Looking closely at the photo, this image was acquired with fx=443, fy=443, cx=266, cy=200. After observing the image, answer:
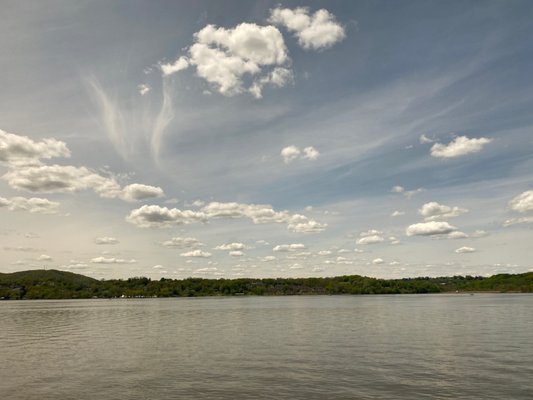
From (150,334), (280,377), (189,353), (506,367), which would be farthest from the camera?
(150,334)

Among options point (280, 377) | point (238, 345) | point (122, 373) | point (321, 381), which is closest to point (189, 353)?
point (238, 345)

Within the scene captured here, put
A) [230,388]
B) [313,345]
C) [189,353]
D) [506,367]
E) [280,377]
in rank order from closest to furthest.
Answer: [230,388], [280,377], [506,367], [189,353], [313,345]

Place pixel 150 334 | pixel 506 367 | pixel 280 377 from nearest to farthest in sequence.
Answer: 1. pixel 280 377
2. pixel 506 367
3. pixel 150 334

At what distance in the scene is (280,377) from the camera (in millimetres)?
44062

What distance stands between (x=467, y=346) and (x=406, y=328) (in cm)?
2738

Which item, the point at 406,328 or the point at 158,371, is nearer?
the point at 158,371

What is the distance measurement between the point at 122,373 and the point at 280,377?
1724 cm

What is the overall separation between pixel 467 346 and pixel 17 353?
213ft

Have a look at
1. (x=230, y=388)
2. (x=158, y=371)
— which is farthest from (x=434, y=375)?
(x=158, y=371)

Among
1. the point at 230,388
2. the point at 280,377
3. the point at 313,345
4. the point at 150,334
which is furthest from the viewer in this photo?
the point at 150,334

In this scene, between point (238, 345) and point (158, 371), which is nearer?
point (158, 371)

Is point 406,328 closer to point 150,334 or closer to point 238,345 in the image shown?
point 238,345

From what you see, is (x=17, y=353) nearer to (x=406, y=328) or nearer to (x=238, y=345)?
(x=238, y=345)

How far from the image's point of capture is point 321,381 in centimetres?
4200
